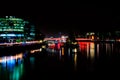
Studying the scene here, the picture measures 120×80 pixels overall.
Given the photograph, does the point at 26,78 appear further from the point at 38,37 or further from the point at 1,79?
the point at 38,37

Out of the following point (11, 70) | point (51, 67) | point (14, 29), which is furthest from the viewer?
point (14, 29)

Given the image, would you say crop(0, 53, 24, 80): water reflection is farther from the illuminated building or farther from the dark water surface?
the illuminated building

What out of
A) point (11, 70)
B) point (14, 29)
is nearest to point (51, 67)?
point (11, 70)

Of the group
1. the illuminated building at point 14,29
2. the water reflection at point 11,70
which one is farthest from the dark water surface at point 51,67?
the illuminated building at point 14,29

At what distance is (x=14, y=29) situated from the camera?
137m

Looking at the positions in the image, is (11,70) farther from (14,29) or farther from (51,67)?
(14,29)

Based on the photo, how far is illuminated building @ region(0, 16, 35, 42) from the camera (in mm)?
128325

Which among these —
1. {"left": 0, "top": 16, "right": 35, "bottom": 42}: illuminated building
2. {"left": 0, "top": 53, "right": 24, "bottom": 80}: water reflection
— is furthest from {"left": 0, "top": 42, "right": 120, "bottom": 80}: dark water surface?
{"left": 0, "top": 16, "right": 35, "bottom": 42}: illuminated building

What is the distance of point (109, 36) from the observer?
190875 millimetres

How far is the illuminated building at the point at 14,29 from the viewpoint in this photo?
128325mm

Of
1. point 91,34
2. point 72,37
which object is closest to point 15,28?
point 72,37

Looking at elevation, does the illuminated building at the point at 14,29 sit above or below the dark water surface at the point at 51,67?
above

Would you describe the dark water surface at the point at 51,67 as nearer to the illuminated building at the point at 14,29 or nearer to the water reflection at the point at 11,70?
the water reflection at the point at 11,70

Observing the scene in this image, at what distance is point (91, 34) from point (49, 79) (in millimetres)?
176783
